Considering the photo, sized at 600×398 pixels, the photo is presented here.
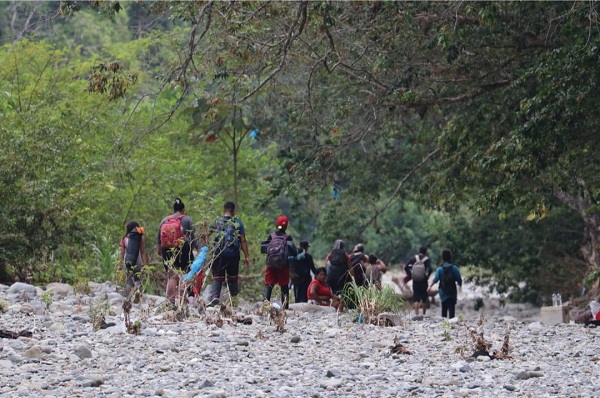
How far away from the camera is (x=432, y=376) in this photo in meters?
10.3

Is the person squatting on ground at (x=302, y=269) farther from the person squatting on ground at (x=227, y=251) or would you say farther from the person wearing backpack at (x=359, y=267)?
the person squatting on ground at (x=227, y=251)

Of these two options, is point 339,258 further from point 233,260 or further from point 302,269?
point 233,260

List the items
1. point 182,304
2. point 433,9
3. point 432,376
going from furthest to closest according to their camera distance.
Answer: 1. point 433,9
2. point 182,304
3. point 432,376

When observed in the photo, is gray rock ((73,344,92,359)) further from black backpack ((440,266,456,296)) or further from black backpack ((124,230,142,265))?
black backpack ((440,266,456,296))

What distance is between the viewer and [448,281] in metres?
19.5

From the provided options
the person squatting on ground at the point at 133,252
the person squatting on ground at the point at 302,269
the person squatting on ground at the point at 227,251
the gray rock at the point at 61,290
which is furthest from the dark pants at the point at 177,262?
the person squatting on ground at the point at 302,269

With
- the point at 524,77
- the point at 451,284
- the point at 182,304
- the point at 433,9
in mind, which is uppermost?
the point at 433,9

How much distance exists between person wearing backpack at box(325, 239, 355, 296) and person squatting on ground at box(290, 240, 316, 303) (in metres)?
0.53

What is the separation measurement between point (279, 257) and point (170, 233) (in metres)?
1.48

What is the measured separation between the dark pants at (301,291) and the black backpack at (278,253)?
3117 millimetres

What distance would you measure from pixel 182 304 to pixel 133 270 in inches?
109

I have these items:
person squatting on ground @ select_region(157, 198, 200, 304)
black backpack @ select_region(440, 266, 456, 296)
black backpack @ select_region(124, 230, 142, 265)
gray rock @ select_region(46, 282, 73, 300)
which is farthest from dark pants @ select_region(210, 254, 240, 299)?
black backpack @ select_region(440, 266, 456, 296)

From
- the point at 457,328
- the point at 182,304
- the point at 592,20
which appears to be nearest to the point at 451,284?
the point at 457,328

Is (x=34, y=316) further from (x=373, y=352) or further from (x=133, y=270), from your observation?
(x=373, y=352)
